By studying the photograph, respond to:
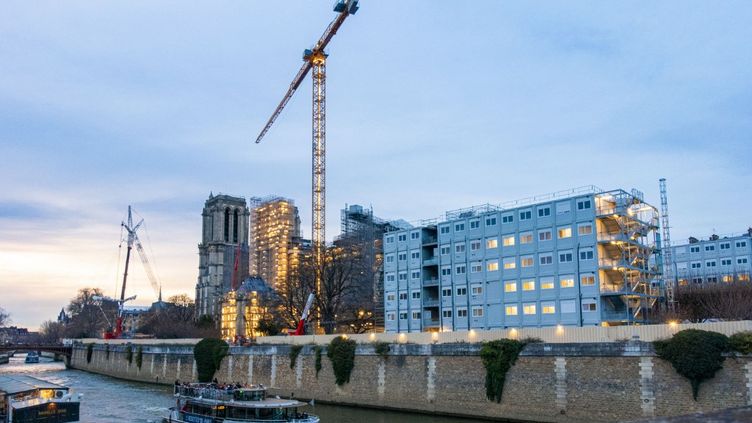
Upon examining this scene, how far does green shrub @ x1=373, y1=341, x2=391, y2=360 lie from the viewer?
60938 mm

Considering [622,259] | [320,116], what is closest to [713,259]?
[622,259]

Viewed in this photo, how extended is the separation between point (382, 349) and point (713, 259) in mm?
91191

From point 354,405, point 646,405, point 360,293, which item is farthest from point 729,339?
point 360,293

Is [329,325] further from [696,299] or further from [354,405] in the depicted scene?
[696,299]

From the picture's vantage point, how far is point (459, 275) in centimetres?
9169

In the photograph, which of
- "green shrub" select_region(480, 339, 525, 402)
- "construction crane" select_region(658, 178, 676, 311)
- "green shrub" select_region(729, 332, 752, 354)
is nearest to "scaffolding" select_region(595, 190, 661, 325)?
"construction crane" select_region(658, 178, 676, 311)

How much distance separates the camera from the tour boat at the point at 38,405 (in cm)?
4488

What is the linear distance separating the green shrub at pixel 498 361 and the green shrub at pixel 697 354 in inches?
465

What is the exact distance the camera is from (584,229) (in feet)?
259

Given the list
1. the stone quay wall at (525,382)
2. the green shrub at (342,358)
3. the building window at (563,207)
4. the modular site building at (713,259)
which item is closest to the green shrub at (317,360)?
the stone quay wall at (525,382)

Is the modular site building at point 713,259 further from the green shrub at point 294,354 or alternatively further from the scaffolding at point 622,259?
the green shrub at point 294,354

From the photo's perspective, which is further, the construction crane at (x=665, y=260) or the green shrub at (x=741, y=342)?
the construction crane at (x=665, y=260)

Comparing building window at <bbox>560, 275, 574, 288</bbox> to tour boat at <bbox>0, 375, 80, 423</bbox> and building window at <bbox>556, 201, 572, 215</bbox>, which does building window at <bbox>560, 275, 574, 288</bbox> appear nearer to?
building window at <bbox>556, 201, 572, 215</bbox>

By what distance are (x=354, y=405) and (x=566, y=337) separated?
2212 centimetres
